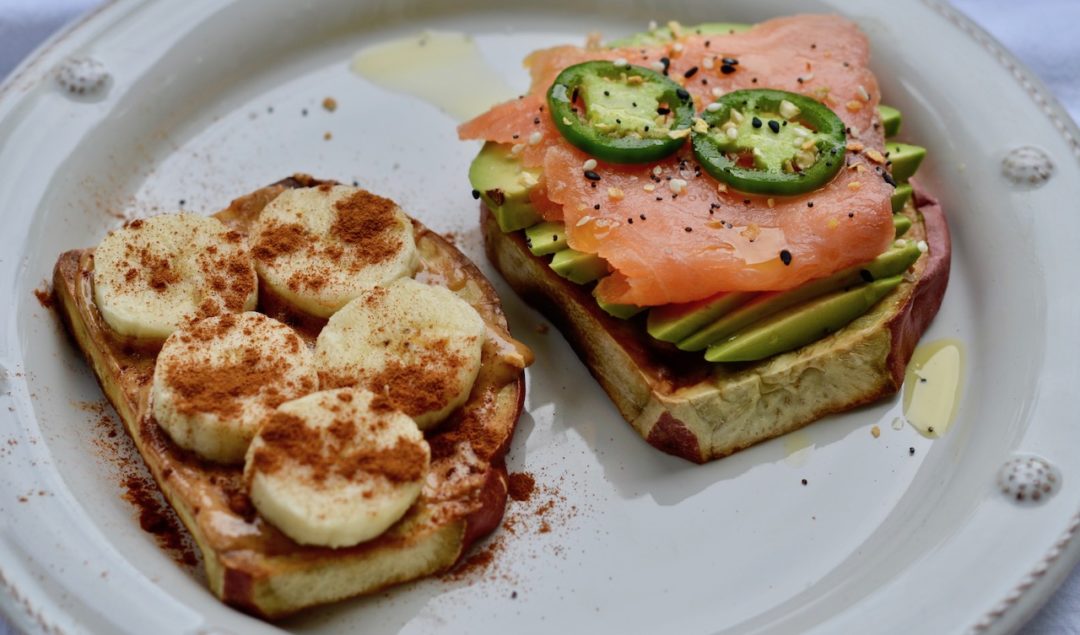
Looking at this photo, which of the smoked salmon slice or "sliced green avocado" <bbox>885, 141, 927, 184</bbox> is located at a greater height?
the smoked salmon slice

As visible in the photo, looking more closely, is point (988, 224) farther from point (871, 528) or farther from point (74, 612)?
point (74, 612)

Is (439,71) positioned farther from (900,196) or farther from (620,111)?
(900,196)

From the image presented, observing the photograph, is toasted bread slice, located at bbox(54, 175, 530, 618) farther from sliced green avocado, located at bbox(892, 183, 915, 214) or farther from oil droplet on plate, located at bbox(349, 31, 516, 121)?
sliced green avocado, located at bbox(892, 183, 915, 214)

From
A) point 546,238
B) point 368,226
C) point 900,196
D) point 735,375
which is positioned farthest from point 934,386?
point 368,226

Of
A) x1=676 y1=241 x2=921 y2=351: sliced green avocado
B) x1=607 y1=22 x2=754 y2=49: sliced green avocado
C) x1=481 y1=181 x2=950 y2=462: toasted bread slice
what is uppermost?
x1=607 y1=22 x2=754 y2=49: sliced green avocado

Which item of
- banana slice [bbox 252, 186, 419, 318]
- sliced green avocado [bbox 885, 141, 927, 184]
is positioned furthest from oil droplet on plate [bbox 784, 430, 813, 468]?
banana slice [bbox 252, 186, 419, 318]

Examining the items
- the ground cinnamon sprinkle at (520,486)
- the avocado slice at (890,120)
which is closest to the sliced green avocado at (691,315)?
the ground cinnamon sprinkle at (520,486)

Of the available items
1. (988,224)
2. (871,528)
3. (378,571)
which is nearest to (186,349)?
(378,571)

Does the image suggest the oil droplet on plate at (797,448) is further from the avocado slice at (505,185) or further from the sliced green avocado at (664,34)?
the sliced green avocado at (664,34)
